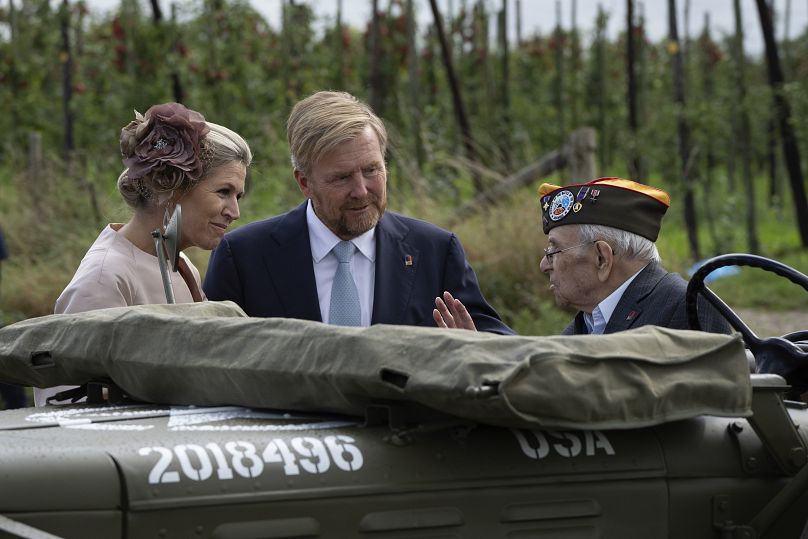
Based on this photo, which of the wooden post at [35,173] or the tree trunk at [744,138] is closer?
the wooden post at [35,173]

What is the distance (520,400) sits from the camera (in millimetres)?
2340

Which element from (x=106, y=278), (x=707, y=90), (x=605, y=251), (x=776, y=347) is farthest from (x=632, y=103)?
(x=776, y=347)

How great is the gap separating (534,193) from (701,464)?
9467 mm

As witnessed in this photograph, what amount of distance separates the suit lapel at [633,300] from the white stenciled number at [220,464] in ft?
5.82

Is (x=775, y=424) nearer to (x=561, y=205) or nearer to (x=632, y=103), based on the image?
(x=561, y=205)

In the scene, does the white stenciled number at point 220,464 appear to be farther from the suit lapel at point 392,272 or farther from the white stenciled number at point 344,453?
the suit lapel at point 392,272

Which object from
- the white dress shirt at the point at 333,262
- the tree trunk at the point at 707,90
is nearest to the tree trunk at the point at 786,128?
the tree trunk at the point at 707,90

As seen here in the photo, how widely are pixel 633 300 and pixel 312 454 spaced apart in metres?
1.75

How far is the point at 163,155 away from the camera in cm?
403

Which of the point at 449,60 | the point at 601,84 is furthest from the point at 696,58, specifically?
the point at 449,60

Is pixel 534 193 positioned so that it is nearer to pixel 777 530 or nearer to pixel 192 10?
pixel 192 10

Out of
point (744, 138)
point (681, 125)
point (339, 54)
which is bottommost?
point (744, 138)

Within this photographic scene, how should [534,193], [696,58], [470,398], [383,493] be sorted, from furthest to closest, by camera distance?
[696,58]
[534,193]
[383,493]
[470,398]

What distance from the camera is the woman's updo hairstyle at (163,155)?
4.03m
